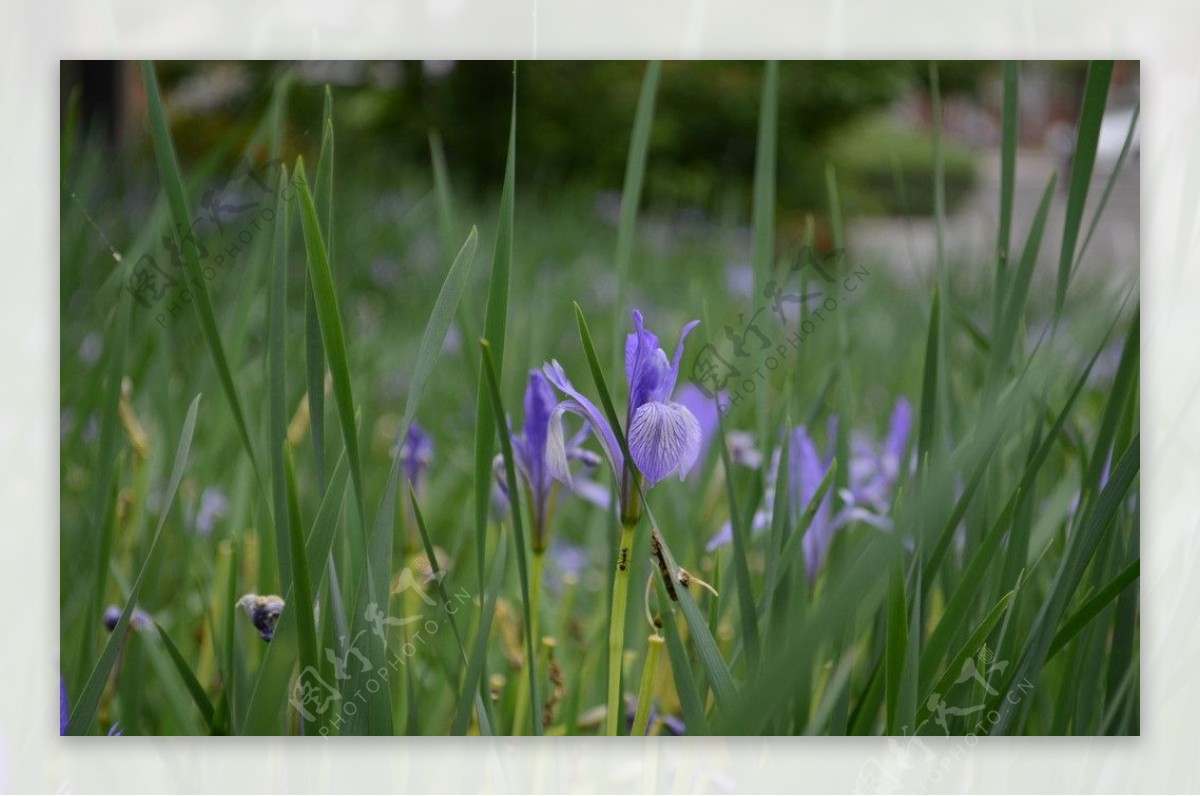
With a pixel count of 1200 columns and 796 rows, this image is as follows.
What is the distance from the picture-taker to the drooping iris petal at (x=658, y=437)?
20.2 inches

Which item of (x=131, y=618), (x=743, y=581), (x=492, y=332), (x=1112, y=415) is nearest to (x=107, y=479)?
(x=131, y=618)

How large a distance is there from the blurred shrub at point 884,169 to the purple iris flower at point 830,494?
0.63 ft

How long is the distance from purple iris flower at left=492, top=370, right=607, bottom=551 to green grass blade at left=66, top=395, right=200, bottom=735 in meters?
0.18

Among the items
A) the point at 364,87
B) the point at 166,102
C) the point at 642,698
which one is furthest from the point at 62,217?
the point at 642,698

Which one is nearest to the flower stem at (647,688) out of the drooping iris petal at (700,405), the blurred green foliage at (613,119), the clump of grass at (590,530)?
the clump of grass at (590,530)

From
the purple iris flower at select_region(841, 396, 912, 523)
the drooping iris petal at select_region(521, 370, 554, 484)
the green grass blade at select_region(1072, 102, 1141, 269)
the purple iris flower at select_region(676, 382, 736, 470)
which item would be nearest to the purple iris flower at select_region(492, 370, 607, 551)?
the drooping iris petal at select_region(521, 370, 554, 484)

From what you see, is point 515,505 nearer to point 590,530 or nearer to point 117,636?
point 117,636

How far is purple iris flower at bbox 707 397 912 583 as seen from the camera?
0.69 m

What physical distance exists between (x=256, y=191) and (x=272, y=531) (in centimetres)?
30

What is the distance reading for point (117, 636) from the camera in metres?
0.58

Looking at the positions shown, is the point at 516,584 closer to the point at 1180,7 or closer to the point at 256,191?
the point at 256,191

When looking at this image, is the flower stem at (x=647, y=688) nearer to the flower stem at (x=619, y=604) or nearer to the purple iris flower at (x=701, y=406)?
the flower stem at (x=619, y=604)

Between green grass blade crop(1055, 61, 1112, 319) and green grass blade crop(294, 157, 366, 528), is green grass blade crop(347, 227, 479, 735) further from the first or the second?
green grass blade crop(1055, 61, 1112, 319)

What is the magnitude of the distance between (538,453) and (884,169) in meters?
0.47
